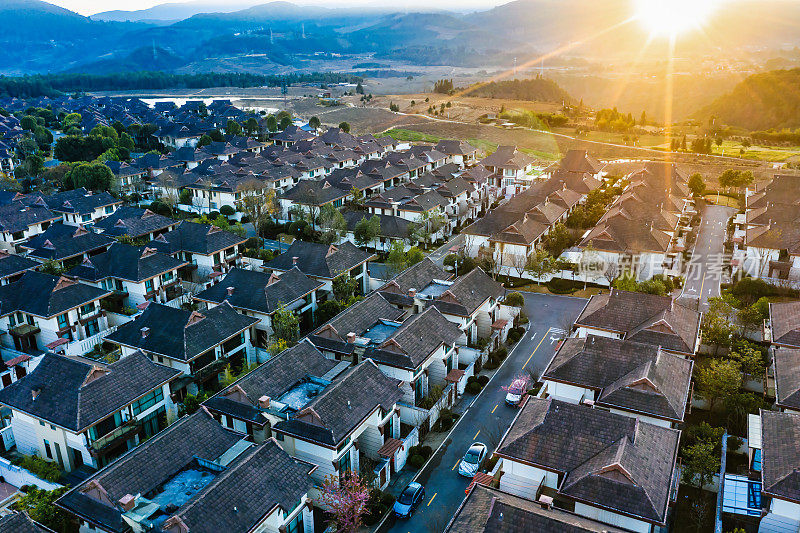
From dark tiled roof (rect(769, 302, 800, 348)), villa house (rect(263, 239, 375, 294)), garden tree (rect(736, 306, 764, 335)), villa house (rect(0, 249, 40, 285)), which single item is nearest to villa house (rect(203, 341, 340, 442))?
villa house (rect(263, 239, 375, 294))

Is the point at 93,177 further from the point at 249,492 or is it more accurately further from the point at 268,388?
the point at 249,492

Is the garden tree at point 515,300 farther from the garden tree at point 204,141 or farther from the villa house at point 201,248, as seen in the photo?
the garden tree at point 204,141

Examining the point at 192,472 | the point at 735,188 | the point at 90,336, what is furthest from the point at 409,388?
the point at 735,188

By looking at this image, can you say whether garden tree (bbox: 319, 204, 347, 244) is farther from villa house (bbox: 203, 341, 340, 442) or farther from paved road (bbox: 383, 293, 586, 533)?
villa house (bbox: 203, 341, 340, 442)

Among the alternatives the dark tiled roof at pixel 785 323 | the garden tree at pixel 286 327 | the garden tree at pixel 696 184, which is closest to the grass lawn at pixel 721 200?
the garden tree at pixel 696 184

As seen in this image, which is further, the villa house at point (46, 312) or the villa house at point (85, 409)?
the villa house at point (46, 312)

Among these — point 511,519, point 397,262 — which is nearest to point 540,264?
point 397,262

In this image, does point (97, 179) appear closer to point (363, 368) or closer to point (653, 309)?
point (363, 368)

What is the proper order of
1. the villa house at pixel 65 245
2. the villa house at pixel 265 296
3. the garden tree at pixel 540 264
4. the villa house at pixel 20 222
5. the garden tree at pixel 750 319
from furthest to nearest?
the villa house at pixel 20 222 → the villa house at pixel 65 245 → the garden tree at pixel 540 264 → the villa house at pixel 265 296 → the garden tree at pixel 750 319
